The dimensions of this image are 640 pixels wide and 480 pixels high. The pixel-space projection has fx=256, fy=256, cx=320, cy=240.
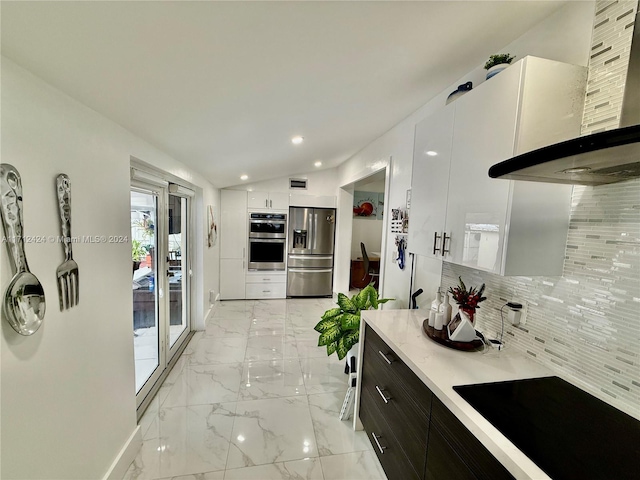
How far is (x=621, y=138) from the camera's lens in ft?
1.95

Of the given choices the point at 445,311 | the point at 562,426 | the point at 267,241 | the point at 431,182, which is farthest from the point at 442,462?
the point at 267,241

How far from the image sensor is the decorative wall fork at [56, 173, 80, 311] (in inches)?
42.7

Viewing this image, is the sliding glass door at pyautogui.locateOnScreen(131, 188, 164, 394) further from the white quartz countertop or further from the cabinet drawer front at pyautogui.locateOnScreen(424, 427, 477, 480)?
the cabinet drawer front at pyautogui.locateOnScreen(424, 427, 477, 480)

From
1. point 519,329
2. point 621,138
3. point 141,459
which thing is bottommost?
point 141,459

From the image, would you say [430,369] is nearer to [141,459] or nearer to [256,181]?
[141,459]

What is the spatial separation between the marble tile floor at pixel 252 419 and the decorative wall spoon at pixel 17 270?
132cm

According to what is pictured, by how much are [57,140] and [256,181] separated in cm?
372

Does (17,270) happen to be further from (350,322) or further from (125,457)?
(350,322)

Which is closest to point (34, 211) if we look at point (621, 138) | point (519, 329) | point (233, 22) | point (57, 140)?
point (57, 140)

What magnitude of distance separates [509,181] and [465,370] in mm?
853

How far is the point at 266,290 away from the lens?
4.95 metres

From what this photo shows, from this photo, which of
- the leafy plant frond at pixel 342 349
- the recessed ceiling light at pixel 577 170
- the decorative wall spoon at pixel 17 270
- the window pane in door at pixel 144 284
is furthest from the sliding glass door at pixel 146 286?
the recessed ceiling light at pixel 577 170

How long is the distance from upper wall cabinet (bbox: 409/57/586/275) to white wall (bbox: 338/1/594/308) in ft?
0.76

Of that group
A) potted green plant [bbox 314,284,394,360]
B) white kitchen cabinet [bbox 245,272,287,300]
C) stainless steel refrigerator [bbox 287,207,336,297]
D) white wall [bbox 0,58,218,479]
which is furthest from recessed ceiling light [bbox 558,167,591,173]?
white kitchen cabinet [bbox 245,272,287,300]
